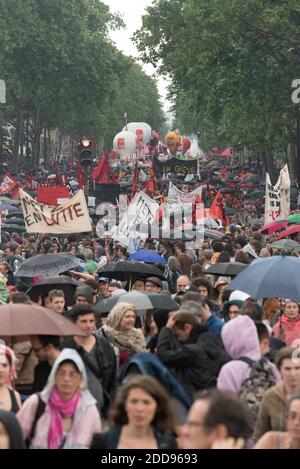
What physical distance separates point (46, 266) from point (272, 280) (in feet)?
15.5

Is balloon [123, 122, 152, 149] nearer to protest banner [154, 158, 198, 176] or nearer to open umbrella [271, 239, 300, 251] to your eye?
protest banner [154, 158, 198, 176]

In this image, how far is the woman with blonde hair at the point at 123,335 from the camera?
10.0 metres

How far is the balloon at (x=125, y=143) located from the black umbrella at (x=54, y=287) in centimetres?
8013

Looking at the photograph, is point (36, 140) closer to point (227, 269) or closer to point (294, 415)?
point (227, 269)

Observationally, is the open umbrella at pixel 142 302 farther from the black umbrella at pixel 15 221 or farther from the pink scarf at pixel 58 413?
the black umbrella at pixel 15 221

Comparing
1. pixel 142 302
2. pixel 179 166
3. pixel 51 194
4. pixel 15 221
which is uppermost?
pixel 179 166

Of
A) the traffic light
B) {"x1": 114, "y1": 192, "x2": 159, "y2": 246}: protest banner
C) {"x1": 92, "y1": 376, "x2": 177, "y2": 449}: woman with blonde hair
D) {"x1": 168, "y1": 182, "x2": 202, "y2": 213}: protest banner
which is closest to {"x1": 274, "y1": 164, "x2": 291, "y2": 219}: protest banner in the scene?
{"x1": 168, "y1": 182, "x2": 202, "y2": 213}: protest banner

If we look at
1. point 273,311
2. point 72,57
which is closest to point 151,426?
point 273,311

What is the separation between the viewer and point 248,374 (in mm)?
8258

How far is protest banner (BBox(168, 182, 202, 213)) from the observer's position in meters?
27.7

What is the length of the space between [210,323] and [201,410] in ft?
13.9

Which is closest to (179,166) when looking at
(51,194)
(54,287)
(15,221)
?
(15,221)

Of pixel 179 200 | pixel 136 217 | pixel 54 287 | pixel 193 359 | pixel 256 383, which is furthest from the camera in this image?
pixel 179 200

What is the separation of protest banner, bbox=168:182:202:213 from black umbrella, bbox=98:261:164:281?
1153 centimetres
